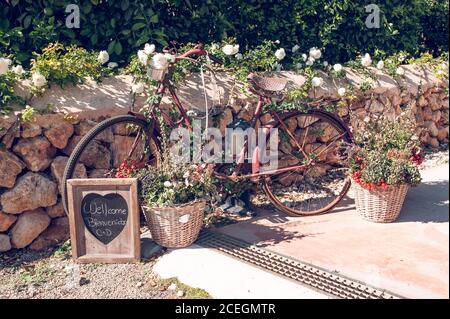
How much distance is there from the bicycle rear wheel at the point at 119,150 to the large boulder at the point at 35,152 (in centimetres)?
22

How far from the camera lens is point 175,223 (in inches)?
157

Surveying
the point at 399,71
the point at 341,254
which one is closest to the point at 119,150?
the point at 341,254

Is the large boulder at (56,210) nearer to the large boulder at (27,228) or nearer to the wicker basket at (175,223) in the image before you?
the large boulder at (27,228)

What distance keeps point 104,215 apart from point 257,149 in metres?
1.42

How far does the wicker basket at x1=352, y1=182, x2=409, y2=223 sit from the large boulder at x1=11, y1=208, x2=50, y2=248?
101 inches

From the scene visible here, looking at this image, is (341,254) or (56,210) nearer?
(341,254)

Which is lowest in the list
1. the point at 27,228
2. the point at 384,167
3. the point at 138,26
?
the point at 27,228

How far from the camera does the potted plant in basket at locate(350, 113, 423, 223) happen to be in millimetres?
4414

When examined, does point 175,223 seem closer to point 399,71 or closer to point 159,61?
point 159,61

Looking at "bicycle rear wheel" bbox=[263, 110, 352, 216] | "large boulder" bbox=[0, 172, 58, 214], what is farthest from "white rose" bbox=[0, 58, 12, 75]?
"bicycle rear wheel" bbox=[263, 110, 352, 216]

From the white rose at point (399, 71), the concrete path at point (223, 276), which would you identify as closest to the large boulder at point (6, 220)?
the concrete path at point (223, 276)

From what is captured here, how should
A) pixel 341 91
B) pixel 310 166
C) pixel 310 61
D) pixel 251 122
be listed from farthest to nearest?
pixel 310 61, pixel 341 91, pixel 310 166, pixel 251 122

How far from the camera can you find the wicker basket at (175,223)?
396 cm

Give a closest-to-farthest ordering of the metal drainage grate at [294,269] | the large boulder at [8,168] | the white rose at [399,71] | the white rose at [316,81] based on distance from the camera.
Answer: the metal drainage grate at [294,269]
the large boulder at [8,168]
the white rose at [316,81]
the white rose at [399,71]
